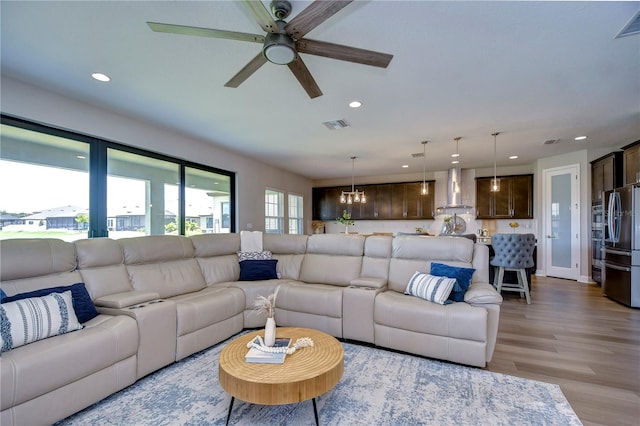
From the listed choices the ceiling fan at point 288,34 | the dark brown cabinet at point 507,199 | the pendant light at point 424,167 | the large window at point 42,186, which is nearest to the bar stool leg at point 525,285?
the pendant light at point 424,167

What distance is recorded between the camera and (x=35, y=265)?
2359mm

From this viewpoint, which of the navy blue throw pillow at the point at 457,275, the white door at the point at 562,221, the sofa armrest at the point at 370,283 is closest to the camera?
the navy blue throw pillow at the point at 457,275

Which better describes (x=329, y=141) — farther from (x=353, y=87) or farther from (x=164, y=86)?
(x=164, y=86)

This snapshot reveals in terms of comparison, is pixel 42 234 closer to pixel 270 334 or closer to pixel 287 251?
pixel 287 251

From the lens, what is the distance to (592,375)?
7.80 ft

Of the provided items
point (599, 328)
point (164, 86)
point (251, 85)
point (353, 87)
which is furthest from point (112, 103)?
point (599, 328)

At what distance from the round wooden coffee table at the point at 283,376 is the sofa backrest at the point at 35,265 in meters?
1.65

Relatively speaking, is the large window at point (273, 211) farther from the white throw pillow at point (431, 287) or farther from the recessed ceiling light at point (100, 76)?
the white throw pillow at point (431, 287)

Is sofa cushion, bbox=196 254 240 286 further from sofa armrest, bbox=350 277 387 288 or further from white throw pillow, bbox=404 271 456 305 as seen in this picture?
white throw pillow, bbox=404 271 456 305

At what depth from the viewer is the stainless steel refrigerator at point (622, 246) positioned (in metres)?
4.08

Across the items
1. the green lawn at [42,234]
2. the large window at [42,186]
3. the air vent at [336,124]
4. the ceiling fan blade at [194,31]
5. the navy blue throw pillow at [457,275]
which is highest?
the air vent at [336,124]

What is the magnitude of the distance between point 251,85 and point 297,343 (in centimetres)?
245

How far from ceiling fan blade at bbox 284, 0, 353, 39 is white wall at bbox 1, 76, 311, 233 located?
301cm

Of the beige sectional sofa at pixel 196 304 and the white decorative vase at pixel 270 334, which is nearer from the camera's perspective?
the beige sectional sofa at pixel 196 304
